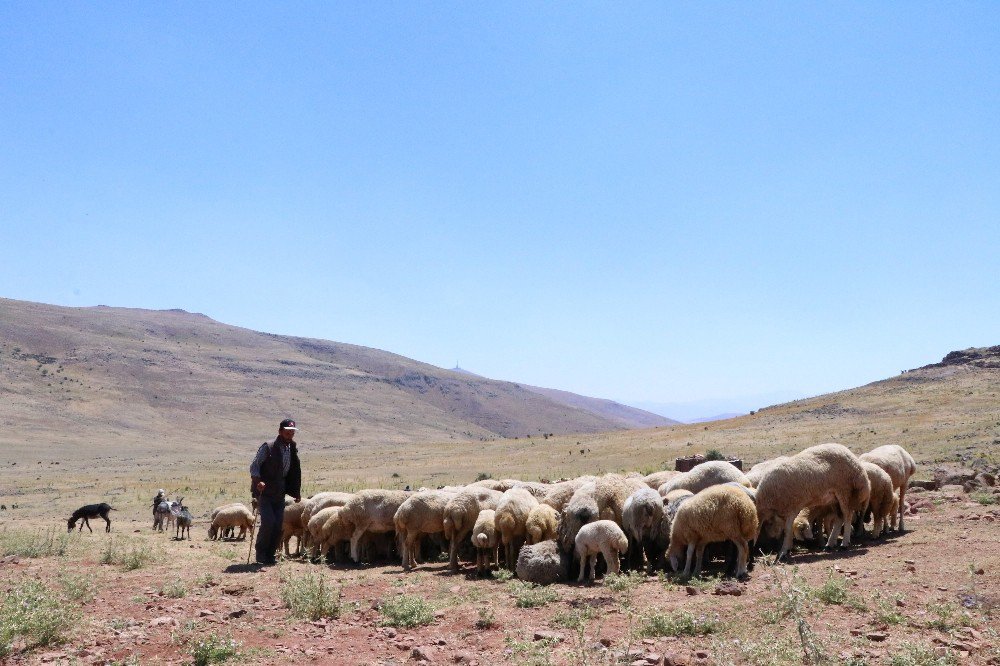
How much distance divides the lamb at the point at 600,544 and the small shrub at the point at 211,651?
15.0 feet

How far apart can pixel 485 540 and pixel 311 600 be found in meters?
2.97

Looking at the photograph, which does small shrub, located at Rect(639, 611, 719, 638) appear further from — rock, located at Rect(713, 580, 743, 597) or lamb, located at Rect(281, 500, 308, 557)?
lamb, located at Rect(281, 500, 308, 557)

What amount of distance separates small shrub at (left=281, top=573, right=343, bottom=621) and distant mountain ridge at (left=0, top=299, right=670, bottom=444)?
72114 mm

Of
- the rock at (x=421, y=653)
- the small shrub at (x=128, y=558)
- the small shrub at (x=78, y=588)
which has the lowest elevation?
the small shrub at (x=128, y=558)

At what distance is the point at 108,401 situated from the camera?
83.6 meters

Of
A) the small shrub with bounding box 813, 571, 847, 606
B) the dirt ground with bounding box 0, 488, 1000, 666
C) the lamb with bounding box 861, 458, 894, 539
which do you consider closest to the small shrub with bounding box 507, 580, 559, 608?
the dirt ground with bounding box 0, 488, 1000, 666

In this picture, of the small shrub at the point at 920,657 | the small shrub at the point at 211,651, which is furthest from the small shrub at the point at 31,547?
the small shrub at the point at 920,657

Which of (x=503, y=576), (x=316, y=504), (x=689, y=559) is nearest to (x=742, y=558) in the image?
(x=689, y=559)

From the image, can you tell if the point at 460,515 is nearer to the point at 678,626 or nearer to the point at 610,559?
the point at 610,559

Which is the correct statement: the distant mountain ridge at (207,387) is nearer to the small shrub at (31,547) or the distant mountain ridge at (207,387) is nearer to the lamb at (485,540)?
the small shrub at (31,547)

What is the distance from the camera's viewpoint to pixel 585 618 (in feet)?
24.0

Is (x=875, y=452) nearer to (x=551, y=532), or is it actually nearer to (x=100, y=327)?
(x=551, y=532)

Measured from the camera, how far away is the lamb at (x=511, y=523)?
10383 mm

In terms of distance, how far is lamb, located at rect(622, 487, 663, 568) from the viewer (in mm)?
10062
